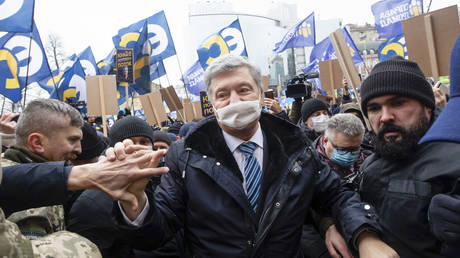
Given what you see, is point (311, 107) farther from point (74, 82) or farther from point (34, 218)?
point (74, 82)

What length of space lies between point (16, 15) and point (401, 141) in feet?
16.7

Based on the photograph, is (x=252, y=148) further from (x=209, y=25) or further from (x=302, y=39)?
(x=209, y=25)

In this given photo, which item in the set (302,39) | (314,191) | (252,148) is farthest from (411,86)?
(302,39)

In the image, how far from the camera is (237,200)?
160 centimetres

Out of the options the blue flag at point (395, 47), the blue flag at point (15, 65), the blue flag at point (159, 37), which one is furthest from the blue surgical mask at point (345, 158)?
the blue flag at point (159, 37)

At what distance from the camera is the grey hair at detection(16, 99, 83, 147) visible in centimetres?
187

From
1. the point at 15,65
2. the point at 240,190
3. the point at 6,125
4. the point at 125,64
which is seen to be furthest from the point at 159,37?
the point at 240,190

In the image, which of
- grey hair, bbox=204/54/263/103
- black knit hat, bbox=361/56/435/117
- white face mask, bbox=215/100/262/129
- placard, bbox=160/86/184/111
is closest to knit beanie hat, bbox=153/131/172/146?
grey hair, bbox=204/54/263/103

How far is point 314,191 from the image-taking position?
1.84 meters

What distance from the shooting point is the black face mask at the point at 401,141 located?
146cm

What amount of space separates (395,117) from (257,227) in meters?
0.88

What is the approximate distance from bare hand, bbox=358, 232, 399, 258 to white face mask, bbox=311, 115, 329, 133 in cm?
324

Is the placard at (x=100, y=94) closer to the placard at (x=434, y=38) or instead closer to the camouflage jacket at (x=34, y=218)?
the camouflage jacket at (x=34, y=218)

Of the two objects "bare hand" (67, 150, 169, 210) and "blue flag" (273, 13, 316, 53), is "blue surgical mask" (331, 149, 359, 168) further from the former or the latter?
"blue flag" (273, 13, 316, 53)
